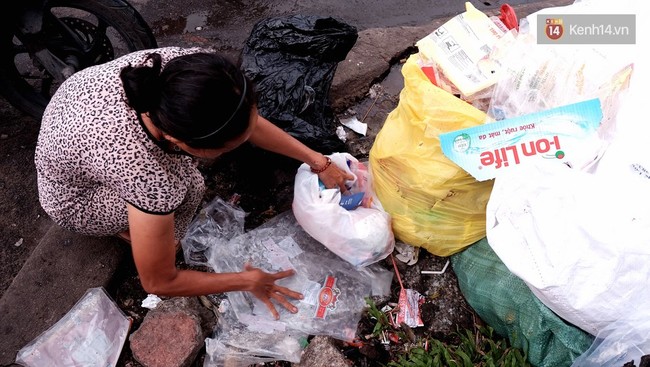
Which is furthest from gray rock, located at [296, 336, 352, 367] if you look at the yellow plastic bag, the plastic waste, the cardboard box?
the plastic waste

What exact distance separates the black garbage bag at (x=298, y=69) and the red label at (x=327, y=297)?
21.8 inches

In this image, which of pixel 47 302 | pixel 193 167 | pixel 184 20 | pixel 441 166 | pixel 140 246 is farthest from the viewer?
pixel 184 20

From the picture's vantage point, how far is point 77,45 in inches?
88.9

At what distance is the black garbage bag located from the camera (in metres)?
2.11

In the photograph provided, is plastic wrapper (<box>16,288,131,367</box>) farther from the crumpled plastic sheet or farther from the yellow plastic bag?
the yellow plastic bag

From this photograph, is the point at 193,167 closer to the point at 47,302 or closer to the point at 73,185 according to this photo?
the point at 73,185

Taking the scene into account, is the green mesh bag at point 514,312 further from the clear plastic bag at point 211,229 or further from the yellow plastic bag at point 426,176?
the clear plastic bag at point 211,229

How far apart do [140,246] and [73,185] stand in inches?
16.6

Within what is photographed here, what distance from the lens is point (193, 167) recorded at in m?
1.60

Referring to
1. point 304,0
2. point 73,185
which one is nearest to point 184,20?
point 304,0

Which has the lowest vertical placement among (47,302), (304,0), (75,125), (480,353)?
(480,353)

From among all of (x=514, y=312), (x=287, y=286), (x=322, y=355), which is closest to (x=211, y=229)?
(x=287, y=286)

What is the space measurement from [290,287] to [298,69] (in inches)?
34.3

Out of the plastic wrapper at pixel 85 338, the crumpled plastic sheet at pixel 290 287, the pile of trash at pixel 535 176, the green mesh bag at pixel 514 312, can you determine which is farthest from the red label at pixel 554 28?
the plastic wrapper at pixel 85 338
